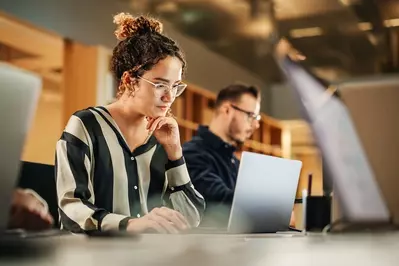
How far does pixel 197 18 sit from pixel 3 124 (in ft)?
9.20

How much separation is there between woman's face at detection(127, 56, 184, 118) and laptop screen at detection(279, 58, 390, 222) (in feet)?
0.77

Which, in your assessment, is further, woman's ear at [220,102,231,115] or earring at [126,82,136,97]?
woman's ear at [220,102,231,115]

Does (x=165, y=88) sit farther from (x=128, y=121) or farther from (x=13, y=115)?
(x=13, y=115)

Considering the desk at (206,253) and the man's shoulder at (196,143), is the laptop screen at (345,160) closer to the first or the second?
the desk at (206,253)

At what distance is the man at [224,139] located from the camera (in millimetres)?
1526

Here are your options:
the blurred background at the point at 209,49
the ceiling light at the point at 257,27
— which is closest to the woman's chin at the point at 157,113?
the blurred background at the point at 209,49

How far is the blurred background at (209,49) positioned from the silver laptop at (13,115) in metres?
0.04

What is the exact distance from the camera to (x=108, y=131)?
1.05 m

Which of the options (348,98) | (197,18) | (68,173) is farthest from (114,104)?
(197,18)

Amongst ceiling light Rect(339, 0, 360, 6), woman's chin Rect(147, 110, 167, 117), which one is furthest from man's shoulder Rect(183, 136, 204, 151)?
ceiling light Rect(339, 0, 360, 6)

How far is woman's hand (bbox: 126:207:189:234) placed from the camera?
0.94m

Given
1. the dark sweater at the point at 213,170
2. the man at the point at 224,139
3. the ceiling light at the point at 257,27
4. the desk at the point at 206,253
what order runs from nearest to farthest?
the desk at the point at 206,253, the dark sweater at the point at 213,170, the man at the point at 224,139, the ceiling light at the point at 257,27

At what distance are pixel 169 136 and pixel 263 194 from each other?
9.2 inches

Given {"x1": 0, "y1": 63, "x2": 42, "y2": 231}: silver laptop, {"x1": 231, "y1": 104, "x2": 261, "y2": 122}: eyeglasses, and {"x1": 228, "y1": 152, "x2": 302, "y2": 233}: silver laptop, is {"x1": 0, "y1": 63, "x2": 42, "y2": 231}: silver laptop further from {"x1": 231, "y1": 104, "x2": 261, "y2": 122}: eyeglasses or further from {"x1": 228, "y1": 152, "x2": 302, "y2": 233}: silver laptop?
{"x1": 231, "y1": 104, "x2": 261, "y2": 122}: eyeglasses
